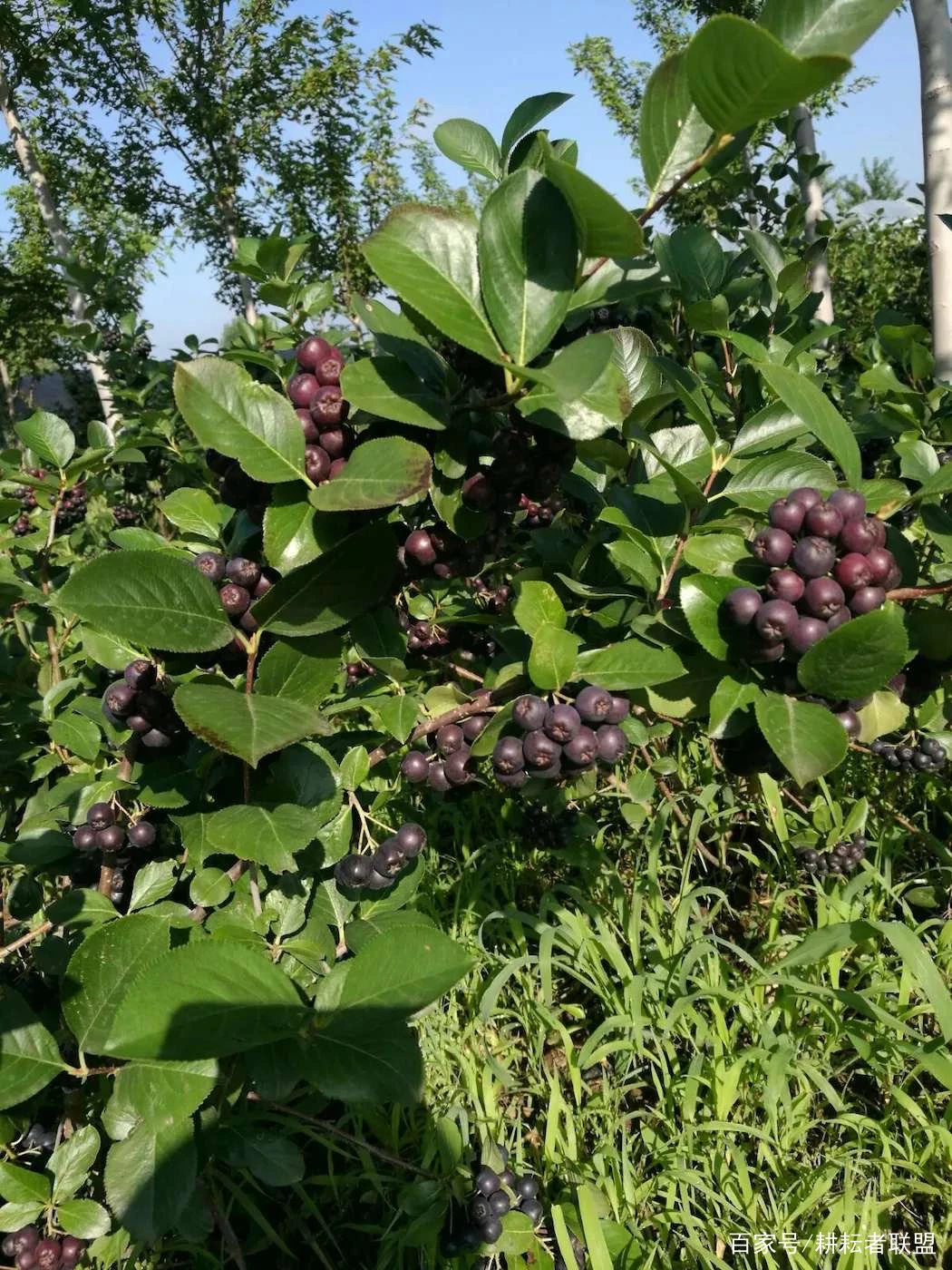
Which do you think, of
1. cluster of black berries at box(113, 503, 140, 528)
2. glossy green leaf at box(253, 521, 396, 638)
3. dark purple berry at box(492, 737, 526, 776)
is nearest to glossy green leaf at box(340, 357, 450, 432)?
glossy green leaf at box(253, 521, 396, 638)

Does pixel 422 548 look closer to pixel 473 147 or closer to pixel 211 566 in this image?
pixel 211 566

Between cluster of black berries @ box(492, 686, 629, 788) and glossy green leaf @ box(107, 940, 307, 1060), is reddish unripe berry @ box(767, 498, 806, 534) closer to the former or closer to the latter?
cluster of black berries @ box(492, 686, 629, 788)

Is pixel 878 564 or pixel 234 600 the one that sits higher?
pixel 234 600

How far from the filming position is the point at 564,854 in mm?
2150

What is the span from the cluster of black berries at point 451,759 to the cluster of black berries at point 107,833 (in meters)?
0.35

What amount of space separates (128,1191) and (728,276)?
165cm

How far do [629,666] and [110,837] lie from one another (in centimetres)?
69

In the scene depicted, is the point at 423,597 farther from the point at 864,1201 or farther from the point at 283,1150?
the point at 864,1201

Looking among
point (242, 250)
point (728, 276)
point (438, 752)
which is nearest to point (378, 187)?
point (242, 250)

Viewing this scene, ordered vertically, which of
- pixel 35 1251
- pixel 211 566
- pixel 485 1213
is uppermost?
pixel 211 566

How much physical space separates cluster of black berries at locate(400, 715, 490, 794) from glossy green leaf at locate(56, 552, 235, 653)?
0.33 m

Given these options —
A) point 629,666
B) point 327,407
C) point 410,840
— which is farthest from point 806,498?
point 410,840

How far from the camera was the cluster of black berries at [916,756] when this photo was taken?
7.06 feet

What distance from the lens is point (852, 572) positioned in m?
0.76
